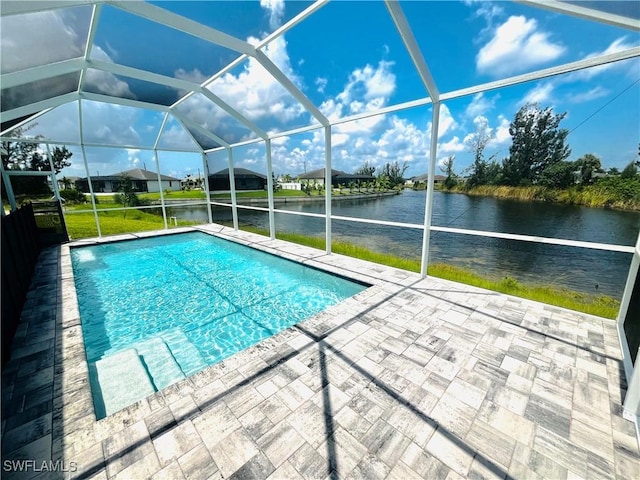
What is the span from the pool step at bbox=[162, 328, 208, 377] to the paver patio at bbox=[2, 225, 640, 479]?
80 cm

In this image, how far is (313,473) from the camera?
61.3 inches

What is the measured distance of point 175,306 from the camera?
440cm

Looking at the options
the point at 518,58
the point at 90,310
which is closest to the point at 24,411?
the point at 90,310

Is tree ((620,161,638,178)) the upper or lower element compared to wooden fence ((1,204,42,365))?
upper

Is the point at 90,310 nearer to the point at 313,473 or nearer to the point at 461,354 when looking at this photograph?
the point at 313,473

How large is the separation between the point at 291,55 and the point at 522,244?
10.5 meters

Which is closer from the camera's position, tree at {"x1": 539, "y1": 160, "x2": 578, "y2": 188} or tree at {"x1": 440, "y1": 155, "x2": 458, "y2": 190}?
tree at {"x1": 539, "y1": 160, "x2": 578, "y2": 188}

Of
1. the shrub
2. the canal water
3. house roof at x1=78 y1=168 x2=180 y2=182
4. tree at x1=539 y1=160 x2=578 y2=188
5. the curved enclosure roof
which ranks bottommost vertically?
the canal water

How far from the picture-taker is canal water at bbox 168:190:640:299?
5086 millimetres

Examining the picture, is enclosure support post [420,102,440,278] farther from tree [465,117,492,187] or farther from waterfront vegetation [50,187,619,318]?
tree [465,117,492,187]

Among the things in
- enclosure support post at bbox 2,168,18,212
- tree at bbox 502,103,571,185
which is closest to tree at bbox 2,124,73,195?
enclosure support post at bbox 2,168,18,212

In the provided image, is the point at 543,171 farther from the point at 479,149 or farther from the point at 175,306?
the point at 175,306

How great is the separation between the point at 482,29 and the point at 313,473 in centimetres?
592

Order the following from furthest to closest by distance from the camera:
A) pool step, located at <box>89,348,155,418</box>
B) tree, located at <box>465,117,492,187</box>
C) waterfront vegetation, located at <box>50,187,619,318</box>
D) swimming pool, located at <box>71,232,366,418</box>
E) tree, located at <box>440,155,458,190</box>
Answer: tree, located at <box>440,155,458,190</box>
tree, located at <box>465,117,492,187</box>
waterfront vegetation, located at <box>50,187,619,318</box>
swimming pool, located at <box>71,232,366,418</box>
pool step, located at <box>89,348,155,418</box>
